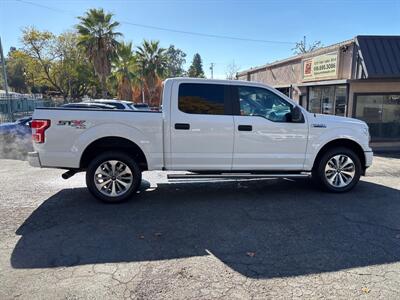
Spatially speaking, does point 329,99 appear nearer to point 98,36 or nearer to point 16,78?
point 98,36

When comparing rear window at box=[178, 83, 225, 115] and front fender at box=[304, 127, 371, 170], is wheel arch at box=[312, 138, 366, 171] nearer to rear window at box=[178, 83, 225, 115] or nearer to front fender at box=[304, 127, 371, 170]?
front fender at box=[304, 127, 371, 170]

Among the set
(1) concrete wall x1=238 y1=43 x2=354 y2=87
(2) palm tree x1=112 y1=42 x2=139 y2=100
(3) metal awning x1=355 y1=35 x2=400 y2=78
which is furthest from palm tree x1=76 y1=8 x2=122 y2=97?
(3) metal awning x1=355 y1=35 x2=400 y2=78

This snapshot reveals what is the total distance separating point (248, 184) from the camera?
663 cm

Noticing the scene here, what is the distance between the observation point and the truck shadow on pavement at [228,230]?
3482 mm

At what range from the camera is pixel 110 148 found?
5344 mm

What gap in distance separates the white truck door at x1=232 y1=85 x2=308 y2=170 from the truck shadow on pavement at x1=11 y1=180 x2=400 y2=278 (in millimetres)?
699

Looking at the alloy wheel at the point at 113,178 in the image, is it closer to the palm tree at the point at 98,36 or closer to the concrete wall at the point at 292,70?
the concrete wall at the point at 292,70

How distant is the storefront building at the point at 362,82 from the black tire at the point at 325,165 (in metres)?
6.05

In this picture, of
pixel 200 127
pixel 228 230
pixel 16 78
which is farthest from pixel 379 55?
pixel 16 78

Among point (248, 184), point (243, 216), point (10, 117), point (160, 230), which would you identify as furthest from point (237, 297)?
point (10, 117)

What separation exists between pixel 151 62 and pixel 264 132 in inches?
1117

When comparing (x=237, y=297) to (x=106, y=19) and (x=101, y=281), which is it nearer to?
(x=101, y=281)

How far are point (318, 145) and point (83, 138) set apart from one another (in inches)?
162

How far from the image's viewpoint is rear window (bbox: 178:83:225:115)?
534 centimetres
